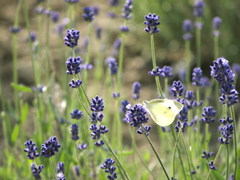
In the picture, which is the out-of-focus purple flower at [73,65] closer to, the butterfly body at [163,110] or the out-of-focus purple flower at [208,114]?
the butterfly body at [163,110]

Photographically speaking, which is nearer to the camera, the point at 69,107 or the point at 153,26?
the point at 153,26

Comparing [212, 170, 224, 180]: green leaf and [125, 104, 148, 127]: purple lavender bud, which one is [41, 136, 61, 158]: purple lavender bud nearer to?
[125, 104, 148, 127]: purple lavender bud

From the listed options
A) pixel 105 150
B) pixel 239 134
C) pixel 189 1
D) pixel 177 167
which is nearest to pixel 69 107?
pixel 105 150

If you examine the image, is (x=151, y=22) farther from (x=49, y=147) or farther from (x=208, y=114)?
(x=49, y=147)

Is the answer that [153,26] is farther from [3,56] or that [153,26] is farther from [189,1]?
[3,56]

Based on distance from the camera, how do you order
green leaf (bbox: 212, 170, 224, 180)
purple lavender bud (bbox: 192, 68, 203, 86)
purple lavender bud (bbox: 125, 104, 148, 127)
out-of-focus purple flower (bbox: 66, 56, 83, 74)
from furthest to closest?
purple lavender bud (bbox: 192, 68, 203, 86) < green leaf (bbox: 212, 170, 224, 180) < out-of-focus purple flower (bbox: 66, 56, 83, 74) < purple lavender bud (bbox: 125, 104, 148, 127)

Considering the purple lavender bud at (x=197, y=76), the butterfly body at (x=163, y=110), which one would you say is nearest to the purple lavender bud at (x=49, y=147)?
the butterfly body at (x=163, y=110)

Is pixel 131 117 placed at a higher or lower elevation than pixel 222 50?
lower

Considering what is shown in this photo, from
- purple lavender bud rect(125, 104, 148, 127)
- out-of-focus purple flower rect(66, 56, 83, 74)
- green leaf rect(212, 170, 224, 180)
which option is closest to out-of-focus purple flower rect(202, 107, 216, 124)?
green leaf rect(212, 170, 224, 180)
